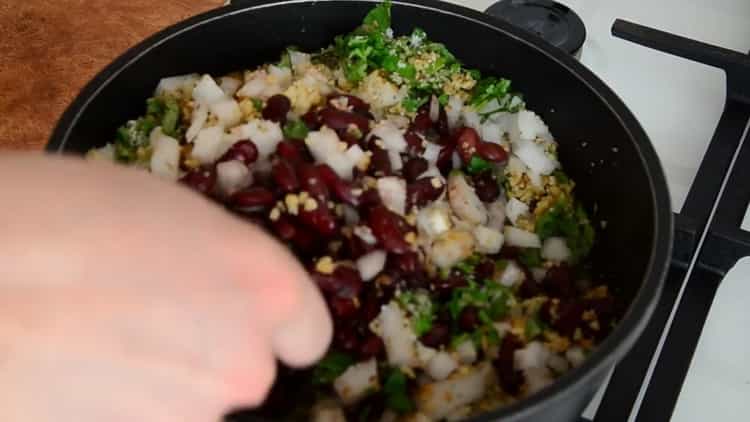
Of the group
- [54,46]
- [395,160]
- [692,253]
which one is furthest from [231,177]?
[54,46]

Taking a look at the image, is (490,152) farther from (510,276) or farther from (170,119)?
(170,119)

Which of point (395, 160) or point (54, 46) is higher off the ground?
point (395, 160)

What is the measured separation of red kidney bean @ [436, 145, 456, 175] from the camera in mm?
722

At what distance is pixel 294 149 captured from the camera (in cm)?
66

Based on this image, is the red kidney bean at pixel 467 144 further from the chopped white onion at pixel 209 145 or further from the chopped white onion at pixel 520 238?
the chopped white onion at pixel 209 145

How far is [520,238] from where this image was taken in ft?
2.29

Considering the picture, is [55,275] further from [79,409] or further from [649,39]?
[649,39]

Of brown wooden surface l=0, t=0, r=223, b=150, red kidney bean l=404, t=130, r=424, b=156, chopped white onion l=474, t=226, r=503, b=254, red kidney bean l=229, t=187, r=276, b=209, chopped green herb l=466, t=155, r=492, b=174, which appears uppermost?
red kidney bean l=229, t=187, r=276, b=209

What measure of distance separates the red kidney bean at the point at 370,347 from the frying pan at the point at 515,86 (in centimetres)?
12

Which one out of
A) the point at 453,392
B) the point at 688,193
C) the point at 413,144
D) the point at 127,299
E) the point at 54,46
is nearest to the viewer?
the point at 127,299

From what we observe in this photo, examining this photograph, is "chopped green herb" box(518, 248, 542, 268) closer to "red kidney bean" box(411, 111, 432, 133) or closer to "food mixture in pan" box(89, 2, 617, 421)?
"food mixture in pan" box(89, 2, 617, 421)

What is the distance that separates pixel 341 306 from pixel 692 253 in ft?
1.02

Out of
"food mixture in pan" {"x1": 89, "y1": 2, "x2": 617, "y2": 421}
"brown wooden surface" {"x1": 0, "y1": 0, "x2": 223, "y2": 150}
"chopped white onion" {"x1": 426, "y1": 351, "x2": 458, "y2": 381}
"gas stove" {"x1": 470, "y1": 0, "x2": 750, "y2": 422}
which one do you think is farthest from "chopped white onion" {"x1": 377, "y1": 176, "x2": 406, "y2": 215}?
"brown wooden surface" {"x1": 0, "y1": 0, "x2": 223, "y2": 150}

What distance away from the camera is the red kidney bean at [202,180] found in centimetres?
64
